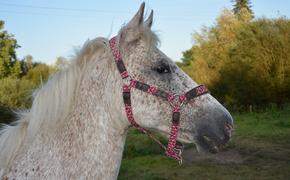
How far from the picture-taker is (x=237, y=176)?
943 cm

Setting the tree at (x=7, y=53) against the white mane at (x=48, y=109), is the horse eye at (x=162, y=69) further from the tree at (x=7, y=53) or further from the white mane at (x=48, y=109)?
the tree at (x=7, y=53)

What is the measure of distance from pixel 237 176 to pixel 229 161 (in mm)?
1889

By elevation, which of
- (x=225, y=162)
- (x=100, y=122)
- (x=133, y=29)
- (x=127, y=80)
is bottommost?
(x=225, y=162)

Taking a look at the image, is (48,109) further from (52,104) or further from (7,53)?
(7,53)

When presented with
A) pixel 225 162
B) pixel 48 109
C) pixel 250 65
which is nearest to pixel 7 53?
pixel 250 65

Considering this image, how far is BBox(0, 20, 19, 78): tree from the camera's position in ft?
100

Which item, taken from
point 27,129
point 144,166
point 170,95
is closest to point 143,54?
point 170,95

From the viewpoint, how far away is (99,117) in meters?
2.56

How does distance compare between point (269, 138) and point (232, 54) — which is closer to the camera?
point (269, 138)

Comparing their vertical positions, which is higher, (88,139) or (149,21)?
(149,21)

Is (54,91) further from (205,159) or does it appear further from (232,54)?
(232,54)

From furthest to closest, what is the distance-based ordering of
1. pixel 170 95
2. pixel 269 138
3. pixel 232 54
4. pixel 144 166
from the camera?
pixel 232 54, pixel 269 138, pixel 144 166, pixel 170 95

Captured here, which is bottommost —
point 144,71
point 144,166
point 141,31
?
point 144,166

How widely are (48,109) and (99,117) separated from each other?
36cm
